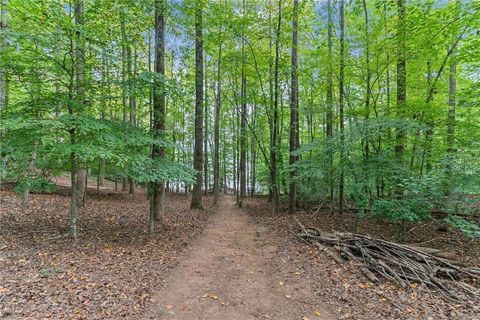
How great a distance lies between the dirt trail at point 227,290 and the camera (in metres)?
4.33

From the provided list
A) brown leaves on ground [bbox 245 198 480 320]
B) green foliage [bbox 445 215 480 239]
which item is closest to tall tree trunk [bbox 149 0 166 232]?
brown leaves on ground [bbox 245 198 480 320]

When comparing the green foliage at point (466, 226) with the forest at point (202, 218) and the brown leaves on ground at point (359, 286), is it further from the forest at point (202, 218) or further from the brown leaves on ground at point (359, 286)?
the brown leaves on ground at point (359, 286)

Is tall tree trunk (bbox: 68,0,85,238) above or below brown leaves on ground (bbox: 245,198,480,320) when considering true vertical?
above

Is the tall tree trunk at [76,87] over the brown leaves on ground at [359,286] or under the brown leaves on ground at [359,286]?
over

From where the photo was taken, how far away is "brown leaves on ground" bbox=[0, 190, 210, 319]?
13.3ft

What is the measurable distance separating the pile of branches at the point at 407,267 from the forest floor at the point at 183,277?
→ 0.98 feet

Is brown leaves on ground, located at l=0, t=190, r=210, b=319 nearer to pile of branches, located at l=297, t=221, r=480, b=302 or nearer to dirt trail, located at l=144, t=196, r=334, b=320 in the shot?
dirt trail, located at l=144, t=196, r=334, b=320

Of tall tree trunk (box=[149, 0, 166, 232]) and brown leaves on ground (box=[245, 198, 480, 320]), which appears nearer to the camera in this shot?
brown leaves on ground (box=[245, 198, 480, 320])

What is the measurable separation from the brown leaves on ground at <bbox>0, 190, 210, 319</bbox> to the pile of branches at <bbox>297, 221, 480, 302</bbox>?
451 centimetres

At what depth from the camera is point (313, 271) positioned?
5.81m

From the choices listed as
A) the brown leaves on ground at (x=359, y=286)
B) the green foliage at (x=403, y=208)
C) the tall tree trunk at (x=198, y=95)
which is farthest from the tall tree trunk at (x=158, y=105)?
the green foliage at (x=403, y=208)

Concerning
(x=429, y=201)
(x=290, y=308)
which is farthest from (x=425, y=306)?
(x=429, y=201)

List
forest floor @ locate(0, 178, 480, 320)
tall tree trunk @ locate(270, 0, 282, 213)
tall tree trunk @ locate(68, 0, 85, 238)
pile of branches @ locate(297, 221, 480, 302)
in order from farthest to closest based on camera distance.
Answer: tall tree trunk @ locate(270, 0, 282, 213), tall tree trunk @ locate(68, 0, 85, 238), pile of branches @ locate(297, 221, 480, 302), forest floor @ locate(0, 178, 480, 320)

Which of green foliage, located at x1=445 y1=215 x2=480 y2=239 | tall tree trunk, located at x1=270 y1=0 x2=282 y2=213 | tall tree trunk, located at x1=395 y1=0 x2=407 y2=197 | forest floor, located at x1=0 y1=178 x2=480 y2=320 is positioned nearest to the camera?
forest floor, located at x1=0 y1=178 x2=480 y2=320
